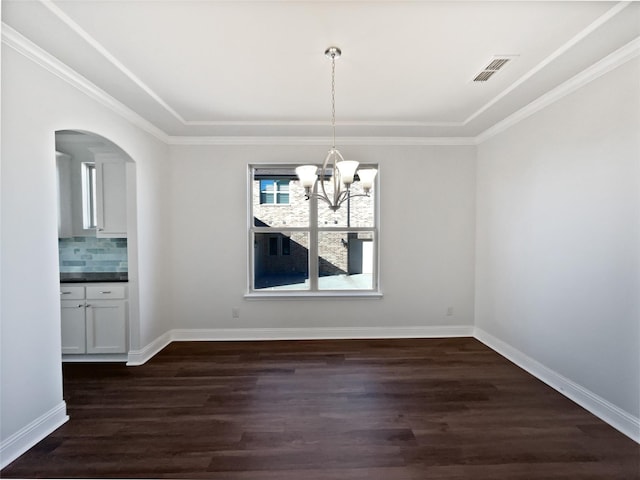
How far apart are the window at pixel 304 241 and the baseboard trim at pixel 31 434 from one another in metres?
2.16

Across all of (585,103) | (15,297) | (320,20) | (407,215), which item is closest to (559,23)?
(585,103)

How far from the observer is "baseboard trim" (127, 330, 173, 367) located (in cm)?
318

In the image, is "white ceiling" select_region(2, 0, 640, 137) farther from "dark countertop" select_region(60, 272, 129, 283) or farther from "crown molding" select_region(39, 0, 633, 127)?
"dark countertop" select_region(60, 272, 129, 283)

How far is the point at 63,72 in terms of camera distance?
2.17 metres

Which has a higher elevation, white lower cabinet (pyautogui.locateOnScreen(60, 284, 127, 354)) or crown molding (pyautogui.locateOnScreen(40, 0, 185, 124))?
crown molding (pyautogui.locateOnScreen(40, 0, 185, 124))

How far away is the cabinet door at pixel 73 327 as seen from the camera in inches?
122

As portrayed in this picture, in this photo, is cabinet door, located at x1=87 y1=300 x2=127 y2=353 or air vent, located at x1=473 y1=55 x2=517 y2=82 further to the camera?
cabinet door, located at x1=87 y1=300 x2=127 y2=353

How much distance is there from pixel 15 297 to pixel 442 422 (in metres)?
3.01

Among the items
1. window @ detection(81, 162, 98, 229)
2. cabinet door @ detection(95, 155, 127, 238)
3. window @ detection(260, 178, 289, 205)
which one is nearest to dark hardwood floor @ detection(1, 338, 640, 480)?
Result: cabinet door @ detection(95, 155, 127, 238)

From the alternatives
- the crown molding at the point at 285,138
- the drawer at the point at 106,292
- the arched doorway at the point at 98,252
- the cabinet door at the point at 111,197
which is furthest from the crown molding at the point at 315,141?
the drawer at the point at 106,292

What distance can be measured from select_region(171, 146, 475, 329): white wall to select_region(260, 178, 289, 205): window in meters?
0.28

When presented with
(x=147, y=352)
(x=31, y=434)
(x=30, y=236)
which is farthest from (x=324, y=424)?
(x=30, y=236)

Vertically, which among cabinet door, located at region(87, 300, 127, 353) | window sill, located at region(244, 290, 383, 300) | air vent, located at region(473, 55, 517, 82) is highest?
air vent, located at region(473, 55, 517, 82)

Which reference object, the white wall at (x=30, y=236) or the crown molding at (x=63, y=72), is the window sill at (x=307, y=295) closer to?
the white wall at (x=30, y=236)
